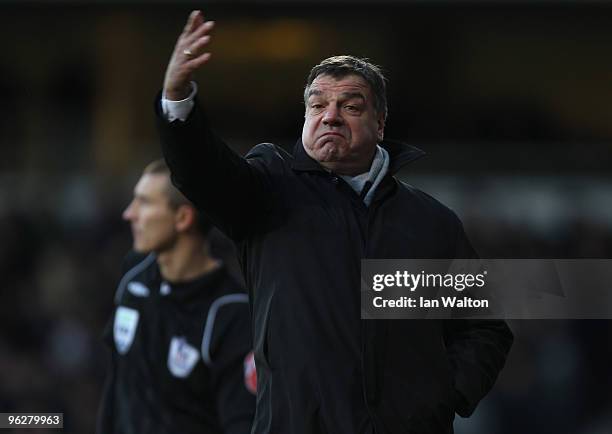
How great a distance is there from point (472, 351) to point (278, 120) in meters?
10.3

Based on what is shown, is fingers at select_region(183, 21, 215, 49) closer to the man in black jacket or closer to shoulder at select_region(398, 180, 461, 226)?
the man in black jacket

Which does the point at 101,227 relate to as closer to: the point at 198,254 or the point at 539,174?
the point at 539,174

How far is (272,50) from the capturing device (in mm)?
15164

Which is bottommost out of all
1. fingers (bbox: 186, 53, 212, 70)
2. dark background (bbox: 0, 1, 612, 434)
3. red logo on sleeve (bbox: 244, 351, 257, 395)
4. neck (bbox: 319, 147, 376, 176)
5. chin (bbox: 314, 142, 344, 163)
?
red logo on sleeve (bbox: 244, 351, 257, 395)

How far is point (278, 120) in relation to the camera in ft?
46.1

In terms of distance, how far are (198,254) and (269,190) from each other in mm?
1718

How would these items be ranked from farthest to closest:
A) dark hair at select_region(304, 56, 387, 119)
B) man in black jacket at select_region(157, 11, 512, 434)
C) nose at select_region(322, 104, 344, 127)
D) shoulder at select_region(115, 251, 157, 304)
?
1. shoulder at select_region(115, 251, 157, 304)
2. dark hair at select_region(304, 56, 387, 119)
3. nose at select_region(322, 104, 344, 127)
4. man in black jacket at select_region(157, 11, 512, 434)

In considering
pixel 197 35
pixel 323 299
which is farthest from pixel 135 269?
pixel 197 35

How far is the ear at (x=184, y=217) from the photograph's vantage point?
548 cm

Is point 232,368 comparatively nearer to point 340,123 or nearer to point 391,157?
point 391,157

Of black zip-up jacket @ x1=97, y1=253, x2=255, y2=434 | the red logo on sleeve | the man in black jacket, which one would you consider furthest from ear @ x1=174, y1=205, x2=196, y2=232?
the man in black jacket

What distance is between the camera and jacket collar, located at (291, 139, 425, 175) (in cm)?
378

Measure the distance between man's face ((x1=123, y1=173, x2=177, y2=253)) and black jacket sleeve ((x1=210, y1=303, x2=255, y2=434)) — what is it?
51cm

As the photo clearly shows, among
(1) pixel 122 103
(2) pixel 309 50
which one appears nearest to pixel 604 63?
(2) pixel 309 50
